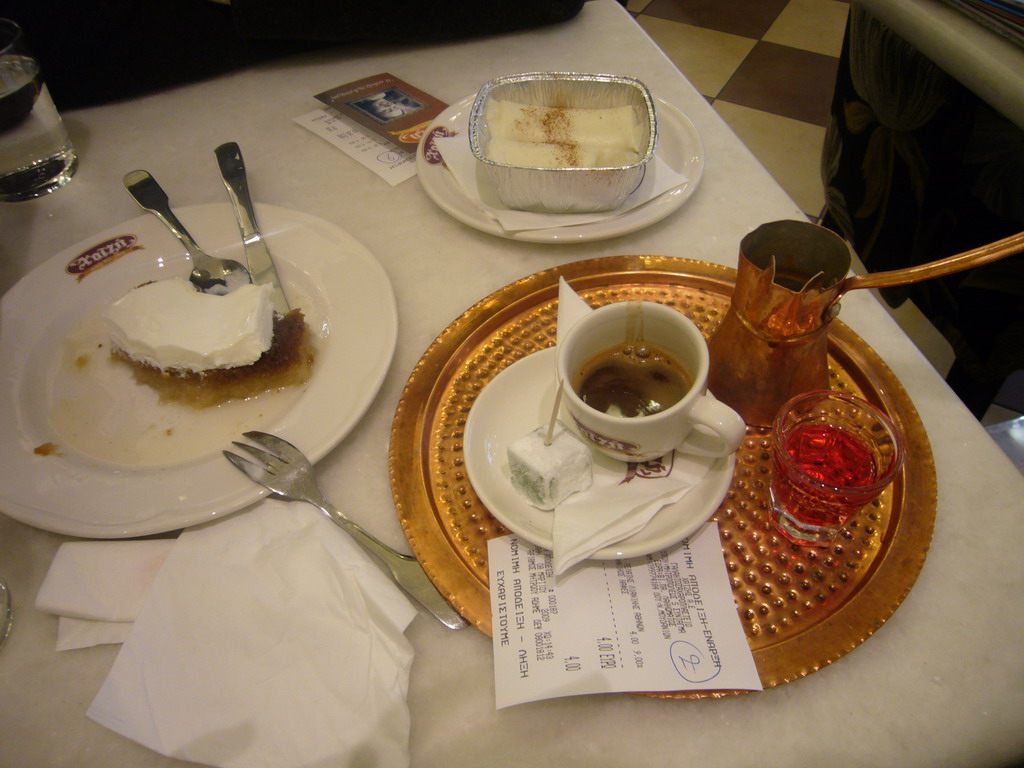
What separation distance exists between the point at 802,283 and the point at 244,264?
68 centimetres

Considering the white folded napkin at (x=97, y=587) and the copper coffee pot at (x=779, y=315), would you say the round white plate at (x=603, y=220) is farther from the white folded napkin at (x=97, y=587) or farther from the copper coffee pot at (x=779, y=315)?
the white folded napkin at (x=97, y=587)

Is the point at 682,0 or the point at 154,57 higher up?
the point at 154,57

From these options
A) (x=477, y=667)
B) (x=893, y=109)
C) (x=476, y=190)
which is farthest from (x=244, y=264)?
(x=893, y=109)

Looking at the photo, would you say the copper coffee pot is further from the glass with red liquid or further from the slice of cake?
the slice of cake

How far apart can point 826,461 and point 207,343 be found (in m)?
0.66

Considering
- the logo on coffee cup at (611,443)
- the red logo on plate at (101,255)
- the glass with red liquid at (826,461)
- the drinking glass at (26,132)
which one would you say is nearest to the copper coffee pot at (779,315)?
the glass with red liquid at (826,461)

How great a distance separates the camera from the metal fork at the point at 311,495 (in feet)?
1.73

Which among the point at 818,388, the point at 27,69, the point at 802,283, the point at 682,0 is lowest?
the point at 682,0

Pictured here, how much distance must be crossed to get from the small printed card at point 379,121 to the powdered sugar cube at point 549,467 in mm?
580

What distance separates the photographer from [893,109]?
3.12 feet

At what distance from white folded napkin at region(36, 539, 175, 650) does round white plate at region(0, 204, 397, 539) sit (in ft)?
0.06

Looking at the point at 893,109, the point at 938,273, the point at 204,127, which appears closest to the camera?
the point at 938,273

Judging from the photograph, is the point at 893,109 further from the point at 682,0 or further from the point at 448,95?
the point at 682,0

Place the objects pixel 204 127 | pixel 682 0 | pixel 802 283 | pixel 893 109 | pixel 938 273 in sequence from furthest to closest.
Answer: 1. pixel 682 0
2. pixel 204 127
3. pixel 893 109
4. pixel 802 283
5. pixel 938 273
